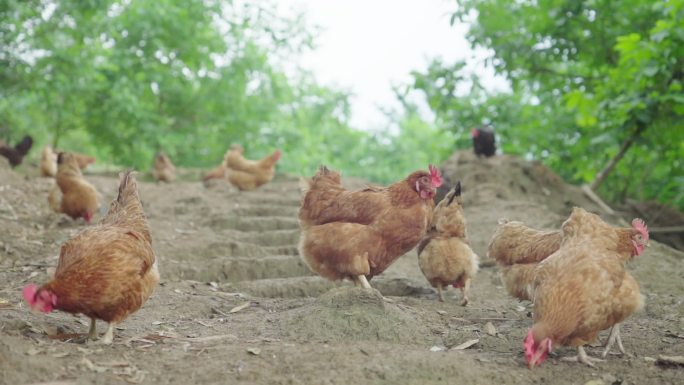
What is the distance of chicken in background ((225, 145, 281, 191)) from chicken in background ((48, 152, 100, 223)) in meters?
4.62

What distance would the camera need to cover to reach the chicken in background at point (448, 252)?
19.7 ft

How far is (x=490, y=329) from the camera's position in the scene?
4992 mm

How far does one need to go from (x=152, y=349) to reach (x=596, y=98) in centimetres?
725

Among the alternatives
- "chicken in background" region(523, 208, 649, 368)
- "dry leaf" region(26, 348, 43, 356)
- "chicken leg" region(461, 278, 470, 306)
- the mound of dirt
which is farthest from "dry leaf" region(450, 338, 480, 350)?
"dry leaf" region(26, 348, 43, 356)

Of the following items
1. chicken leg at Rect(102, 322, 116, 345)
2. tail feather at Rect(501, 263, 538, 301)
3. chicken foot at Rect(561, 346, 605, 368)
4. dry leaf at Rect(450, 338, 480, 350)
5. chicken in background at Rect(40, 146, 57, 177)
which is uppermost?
chicken in background at Rect(40, 146, 57, 177)

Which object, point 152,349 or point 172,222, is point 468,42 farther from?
point 152,349

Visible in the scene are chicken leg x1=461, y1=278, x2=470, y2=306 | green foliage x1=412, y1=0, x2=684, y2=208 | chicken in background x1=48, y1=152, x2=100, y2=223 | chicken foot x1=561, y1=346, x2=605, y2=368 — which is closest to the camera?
chicken foot x1=561, y1=346, x2=605, y2=368

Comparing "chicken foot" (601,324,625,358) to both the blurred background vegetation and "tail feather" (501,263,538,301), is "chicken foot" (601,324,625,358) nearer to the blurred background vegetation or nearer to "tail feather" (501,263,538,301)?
"tail feather" (501,263,538,301)

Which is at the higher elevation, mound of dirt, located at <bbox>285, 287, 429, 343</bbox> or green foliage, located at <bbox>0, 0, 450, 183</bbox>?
green foliage, located at <bbox>0, 0, 450, 183</bbox>

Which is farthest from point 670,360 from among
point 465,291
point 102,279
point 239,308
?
point 102,279

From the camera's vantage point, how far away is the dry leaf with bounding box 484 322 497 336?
4.93m

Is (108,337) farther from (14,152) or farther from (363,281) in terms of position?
(14,152)

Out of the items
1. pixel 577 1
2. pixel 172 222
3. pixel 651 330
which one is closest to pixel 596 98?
pixel 577 1

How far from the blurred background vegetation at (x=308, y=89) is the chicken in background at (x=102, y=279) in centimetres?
596
